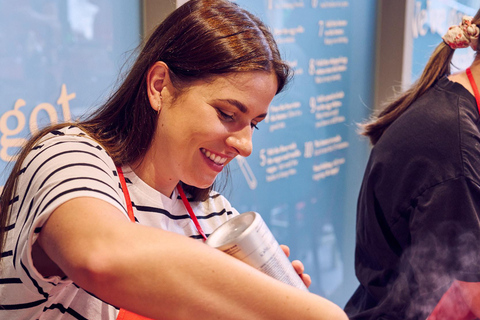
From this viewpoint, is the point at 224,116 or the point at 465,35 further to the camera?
the point at 465,35

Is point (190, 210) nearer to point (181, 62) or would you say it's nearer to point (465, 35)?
point (181, 62)

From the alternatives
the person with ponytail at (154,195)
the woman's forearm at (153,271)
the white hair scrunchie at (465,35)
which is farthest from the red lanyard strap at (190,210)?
the white hair scrunchie at (465,35)

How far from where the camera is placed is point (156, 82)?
106 centimetres

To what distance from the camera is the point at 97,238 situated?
0.61 metres

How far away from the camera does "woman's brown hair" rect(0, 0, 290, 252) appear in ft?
3.22

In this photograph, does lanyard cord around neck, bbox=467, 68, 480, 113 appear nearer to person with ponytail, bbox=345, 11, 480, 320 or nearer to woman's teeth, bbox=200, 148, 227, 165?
person with ponytail, bbox=345, 11, 480, 320

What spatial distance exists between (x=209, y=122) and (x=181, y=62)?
14cm

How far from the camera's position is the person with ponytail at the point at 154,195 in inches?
24.1

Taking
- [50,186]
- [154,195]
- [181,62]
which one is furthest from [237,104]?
[50,186]

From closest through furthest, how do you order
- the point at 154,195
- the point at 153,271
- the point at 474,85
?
the point at 153,271 → the point at 154,195 → the point at 474,85

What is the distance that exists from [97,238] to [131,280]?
2.5 inches

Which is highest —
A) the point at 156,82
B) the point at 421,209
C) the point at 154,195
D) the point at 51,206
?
the point at 156,82

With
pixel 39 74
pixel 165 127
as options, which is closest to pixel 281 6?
pixel 39 74

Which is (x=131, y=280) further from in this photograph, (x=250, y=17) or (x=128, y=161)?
(x=250, y=17)
